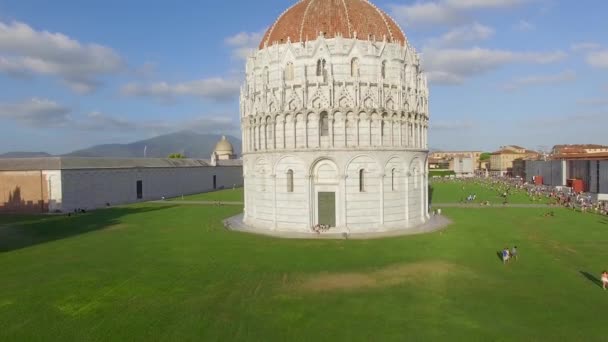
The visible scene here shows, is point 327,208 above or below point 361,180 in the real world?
below

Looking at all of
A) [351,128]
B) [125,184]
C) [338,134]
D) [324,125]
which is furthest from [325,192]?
[125,184]

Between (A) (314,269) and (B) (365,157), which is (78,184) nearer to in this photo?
(B) (365,157)

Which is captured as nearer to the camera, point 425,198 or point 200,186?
point 425,198

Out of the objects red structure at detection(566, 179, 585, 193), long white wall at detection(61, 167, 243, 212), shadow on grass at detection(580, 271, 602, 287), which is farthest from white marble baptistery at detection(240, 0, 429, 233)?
red structure at detection(566, 179, 585, 193)

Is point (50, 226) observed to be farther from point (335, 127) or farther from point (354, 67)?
point (354, 67)

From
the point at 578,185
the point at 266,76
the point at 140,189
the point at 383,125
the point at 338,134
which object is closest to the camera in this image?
the point at 338,134

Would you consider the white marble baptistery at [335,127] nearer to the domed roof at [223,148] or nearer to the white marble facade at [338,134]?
the white marble facade at [338,134]

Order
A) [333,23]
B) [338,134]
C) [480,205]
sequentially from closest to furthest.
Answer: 1. [338,134]
2. [333,23]
3. [480,205]

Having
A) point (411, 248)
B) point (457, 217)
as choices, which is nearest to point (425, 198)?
point (457, 217)

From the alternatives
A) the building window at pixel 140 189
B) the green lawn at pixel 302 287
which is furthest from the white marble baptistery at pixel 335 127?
the building window at pixel 140 189
